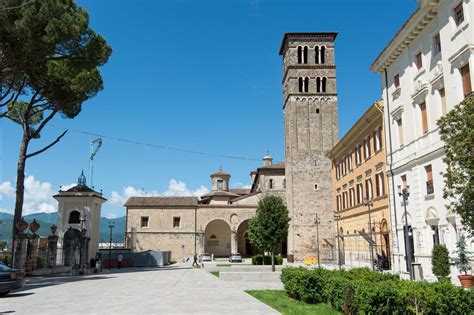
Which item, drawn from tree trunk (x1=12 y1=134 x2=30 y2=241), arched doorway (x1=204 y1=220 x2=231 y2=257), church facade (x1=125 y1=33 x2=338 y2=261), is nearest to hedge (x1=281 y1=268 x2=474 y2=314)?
tree trunk (x1=12 y1=134 x2=30 y2=241)

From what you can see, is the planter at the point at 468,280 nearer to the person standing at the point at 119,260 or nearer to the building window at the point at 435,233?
the building window at the point at 435,233

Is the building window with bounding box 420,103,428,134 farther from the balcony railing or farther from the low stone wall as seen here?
the low stone wall

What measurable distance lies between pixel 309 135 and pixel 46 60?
31.1 m

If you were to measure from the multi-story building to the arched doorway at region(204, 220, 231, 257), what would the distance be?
3843 centimetres

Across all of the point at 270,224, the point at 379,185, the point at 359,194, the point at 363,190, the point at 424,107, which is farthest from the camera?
the point at 359,194

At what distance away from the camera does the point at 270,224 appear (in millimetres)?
30531

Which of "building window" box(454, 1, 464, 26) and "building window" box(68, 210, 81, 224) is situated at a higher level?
"building window" box(454, 1, 464, 26)

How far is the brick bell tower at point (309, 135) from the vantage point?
45094 mm

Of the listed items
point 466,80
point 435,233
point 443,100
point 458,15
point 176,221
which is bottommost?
point 435,233

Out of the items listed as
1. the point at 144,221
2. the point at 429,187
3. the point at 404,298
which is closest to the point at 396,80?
the point at 429,187

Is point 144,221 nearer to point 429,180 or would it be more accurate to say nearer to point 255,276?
point 255,276

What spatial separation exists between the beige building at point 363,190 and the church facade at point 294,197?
6.91m

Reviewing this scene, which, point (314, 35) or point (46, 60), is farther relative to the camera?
point (314, 35)

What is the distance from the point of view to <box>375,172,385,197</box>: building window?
25.9m
